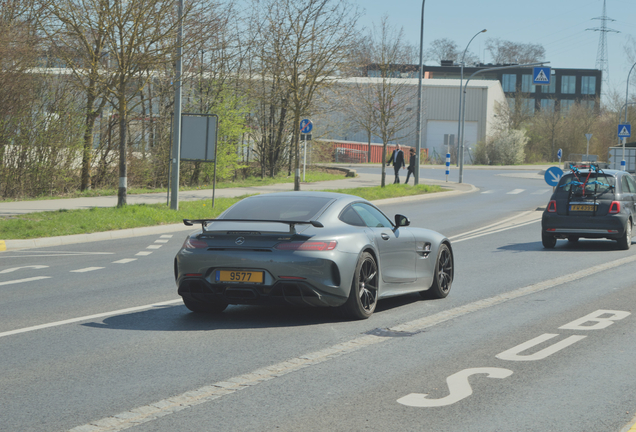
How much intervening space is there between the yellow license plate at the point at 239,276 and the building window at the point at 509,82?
114029 millimetres

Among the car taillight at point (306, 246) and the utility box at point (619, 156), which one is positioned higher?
the utility box at point (619, 156)

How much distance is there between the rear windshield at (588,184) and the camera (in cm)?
1644

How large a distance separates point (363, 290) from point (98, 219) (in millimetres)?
11574

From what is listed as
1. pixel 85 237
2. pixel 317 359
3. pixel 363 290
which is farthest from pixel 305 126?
pixel 317 359

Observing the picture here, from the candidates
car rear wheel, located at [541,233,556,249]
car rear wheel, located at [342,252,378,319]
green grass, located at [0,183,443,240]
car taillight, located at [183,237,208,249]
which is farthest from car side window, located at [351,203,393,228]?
green grass, located at [0,183,443,240]

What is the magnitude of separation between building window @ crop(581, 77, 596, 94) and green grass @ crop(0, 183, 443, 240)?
106 metres

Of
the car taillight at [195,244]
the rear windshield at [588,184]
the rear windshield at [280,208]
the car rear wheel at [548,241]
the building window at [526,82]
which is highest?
the building window at [526,82]

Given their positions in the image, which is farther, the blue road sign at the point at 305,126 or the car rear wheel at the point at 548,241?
the blue road sign at the point at 305,126

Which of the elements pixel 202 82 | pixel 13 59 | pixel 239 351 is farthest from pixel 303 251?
pixel 202 82

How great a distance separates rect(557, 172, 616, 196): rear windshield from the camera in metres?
16.4

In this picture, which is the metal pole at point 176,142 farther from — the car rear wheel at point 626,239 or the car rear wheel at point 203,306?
the car rear wheel at point 203,306

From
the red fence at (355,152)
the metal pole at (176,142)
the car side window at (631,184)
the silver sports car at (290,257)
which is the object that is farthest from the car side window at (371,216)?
the red fence at (355,152)

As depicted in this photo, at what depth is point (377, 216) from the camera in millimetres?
9359

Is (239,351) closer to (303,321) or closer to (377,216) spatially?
(303,321)
